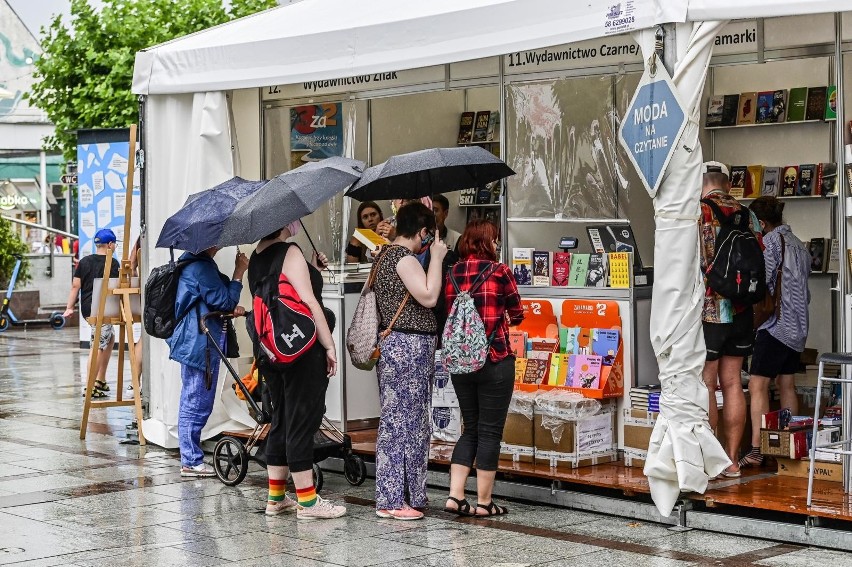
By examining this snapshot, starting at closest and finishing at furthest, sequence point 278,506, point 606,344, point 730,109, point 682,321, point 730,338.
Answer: point 682,321, point 278,506, point 730,338, point 606,344, point 730,109

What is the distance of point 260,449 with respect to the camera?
8.37 metres

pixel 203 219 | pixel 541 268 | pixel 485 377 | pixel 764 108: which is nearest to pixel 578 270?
pixel 541 268

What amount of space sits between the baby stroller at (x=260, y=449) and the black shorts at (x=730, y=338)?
8.07ft

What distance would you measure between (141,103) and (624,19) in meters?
4.92

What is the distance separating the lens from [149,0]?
72.8 feet

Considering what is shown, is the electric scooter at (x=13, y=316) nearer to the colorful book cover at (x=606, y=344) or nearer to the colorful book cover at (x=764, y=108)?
the colorful book cover at (x=764, y=108)

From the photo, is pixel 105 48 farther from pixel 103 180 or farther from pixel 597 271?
pixel 597 271

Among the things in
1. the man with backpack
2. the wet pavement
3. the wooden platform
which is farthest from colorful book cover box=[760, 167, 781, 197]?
the wet pavement

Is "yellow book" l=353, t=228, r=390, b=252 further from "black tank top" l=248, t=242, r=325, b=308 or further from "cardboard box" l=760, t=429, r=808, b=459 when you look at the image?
"cardboard box" l=760, t=429, r=808, b=459

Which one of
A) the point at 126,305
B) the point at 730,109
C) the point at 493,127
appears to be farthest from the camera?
the point at 493,127

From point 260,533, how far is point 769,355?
3468mm

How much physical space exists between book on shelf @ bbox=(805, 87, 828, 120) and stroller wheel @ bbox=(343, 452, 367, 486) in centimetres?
438

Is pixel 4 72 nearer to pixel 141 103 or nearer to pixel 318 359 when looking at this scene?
pixel 141 103

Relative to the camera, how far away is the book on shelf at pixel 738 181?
408 inches
